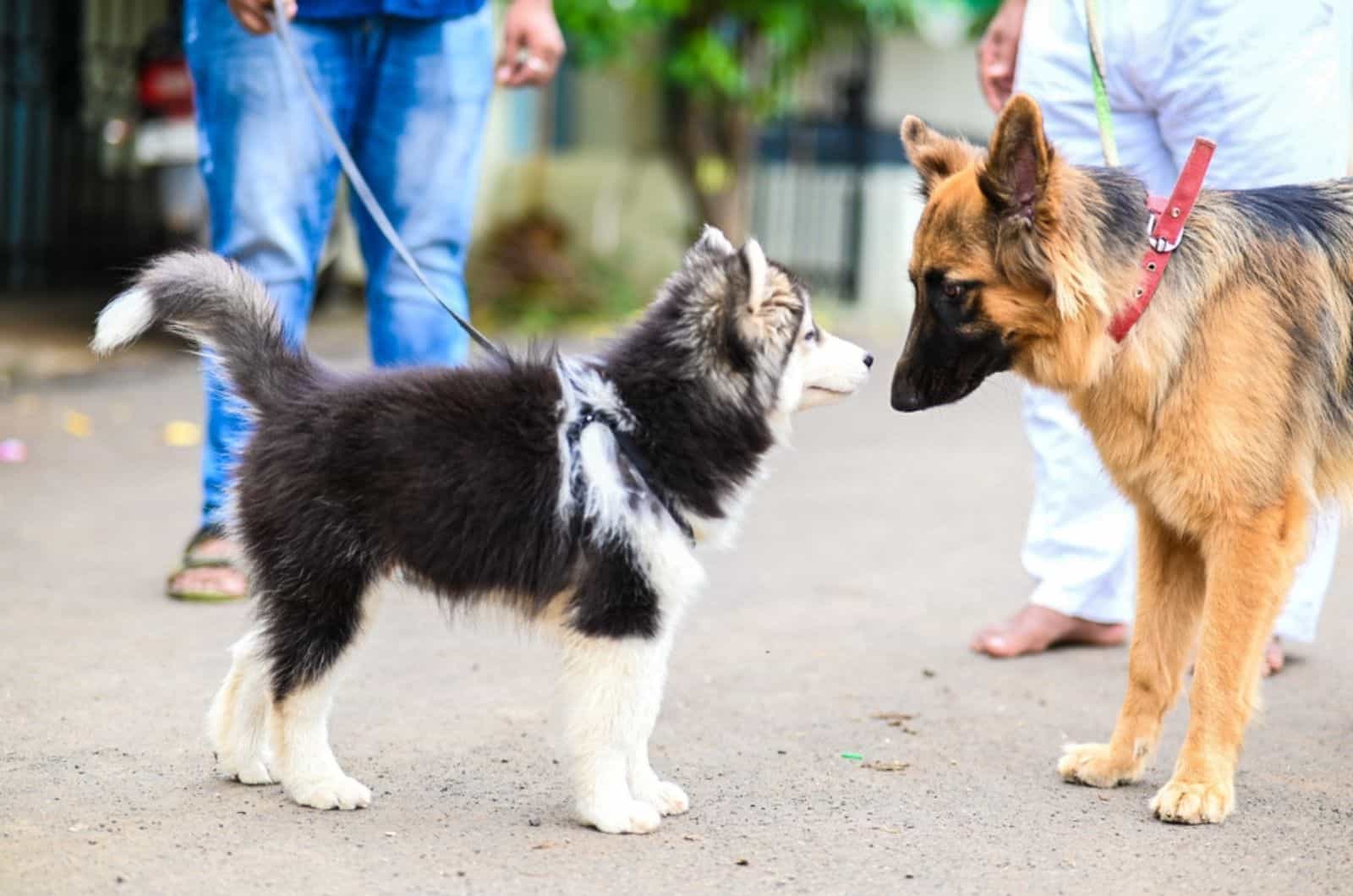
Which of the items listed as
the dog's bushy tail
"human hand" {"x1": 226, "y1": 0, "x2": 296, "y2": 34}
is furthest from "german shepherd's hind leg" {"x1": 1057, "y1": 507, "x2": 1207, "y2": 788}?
"human hand" {"x1": 226, "y1": 0, "x2": 296, "y2": 34}

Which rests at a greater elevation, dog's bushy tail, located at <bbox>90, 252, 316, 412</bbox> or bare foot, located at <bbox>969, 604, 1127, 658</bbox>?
dog's bushy tail, located at <bbox>90, 252, 316, 412</bbox>

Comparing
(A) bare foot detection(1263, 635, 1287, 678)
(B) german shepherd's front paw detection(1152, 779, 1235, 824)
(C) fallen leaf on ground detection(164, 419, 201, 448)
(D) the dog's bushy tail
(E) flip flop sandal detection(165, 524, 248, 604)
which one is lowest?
(C) fallen leaf on ground detection(164, 419, 201, 448)

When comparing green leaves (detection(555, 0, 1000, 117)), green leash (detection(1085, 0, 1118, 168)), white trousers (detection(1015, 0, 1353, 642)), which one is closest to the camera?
green leash (detection(1085, 0, 1118, 168))

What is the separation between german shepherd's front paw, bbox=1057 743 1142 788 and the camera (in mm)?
4133

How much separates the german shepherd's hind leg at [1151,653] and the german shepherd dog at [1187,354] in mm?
203

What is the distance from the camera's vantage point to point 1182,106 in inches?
189

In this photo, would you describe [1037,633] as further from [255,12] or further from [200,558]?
[255,12]

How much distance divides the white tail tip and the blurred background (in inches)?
302

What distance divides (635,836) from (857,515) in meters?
3.94

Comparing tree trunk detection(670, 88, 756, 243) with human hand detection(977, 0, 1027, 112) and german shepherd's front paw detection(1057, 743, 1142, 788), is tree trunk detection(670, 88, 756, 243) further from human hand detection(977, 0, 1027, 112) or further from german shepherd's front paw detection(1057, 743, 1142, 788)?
german shepherd's front paw detection(1057, 743, 1142, 788)

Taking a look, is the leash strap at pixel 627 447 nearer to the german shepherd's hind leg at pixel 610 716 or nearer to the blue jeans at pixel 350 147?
the german shepherd's hind leg at pixel 610 716

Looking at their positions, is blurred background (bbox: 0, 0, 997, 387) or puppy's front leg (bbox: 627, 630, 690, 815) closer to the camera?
puppy's front leg (bbox: 627, 630, 690, 815)

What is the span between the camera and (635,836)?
364 cm

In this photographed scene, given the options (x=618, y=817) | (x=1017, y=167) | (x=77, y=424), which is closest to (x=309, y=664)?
(x=618, y=817)
